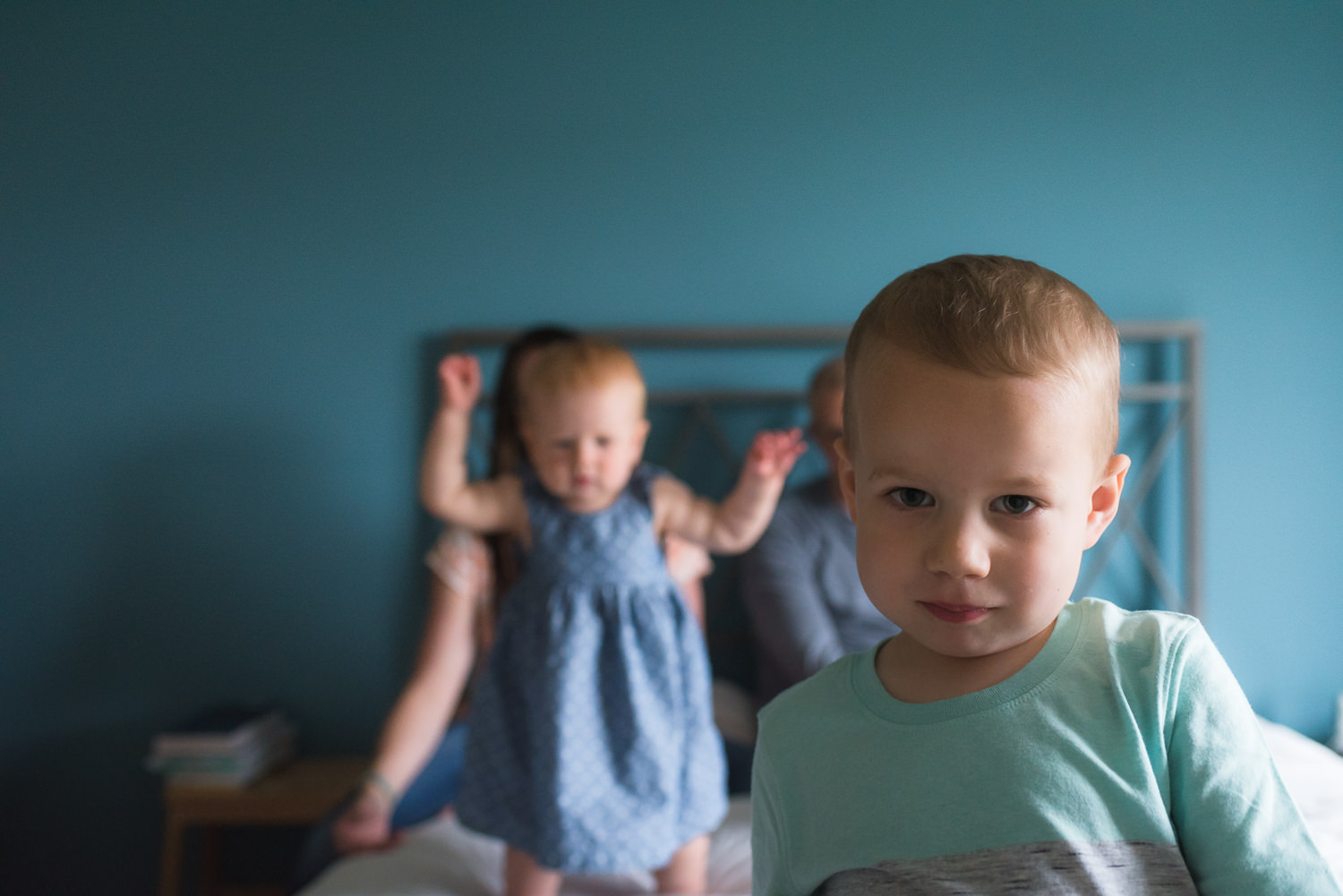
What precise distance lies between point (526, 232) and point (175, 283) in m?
0.89

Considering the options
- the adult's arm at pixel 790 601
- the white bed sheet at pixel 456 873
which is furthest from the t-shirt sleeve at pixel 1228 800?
the adult's arm at pixel 790 601

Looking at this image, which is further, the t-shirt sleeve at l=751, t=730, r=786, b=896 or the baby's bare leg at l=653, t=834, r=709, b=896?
the baby's bare leg at l=653, t=834, r=709, b=896

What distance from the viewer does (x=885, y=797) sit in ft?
2.00

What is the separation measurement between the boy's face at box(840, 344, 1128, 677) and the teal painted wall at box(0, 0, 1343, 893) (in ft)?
5.88

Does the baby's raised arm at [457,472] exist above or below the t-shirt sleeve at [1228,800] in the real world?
above

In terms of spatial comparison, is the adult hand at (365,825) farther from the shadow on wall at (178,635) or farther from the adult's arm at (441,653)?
the shadow on wall at (178,635)

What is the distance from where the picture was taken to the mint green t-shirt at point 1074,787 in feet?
1.81

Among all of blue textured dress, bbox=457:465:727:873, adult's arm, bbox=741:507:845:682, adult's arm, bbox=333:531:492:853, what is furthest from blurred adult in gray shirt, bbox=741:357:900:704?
adult's arm, bbox=333:531:492:853

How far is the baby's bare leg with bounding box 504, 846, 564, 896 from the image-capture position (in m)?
1.34

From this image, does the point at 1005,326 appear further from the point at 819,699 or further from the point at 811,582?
the point at 811,582

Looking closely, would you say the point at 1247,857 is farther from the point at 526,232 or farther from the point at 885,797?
the point at 526,232

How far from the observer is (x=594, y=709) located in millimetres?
1390

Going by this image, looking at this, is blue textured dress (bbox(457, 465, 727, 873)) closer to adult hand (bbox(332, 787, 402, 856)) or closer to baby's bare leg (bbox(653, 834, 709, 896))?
baby's bare leg (bbox(653, 834, 709, 896))

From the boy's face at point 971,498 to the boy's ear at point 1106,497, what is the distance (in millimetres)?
17
